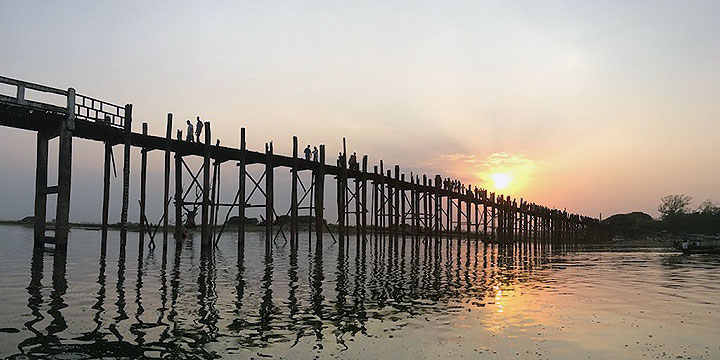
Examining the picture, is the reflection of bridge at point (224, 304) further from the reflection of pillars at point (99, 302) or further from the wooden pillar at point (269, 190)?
the wooden pillar at point (269, 190)

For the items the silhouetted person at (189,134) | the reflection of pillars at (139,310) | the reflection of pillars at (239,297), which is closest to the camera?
the reflection of pillars at (139,310)

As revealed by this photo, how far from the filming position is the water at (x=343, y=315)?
28.9 feet

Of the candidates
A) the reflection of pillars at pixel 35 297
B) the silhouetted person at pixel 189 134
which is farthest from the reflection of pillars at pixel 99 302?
the silhouetted person at pixel 189 134

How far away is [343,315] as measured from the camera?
38.9 ft

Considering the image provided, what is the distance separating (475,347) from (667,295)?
1008cm

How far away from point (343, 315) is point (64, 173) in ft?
53.7

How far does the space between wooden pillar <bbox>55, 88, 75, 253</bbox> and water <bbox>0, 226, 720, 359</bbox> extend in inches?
104

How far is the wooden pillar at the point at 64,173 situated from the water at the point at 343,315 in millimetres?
2641

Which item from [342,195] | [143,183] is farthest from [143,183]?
[342,195]

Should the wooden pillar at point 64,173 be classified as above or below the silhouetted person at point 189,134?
below

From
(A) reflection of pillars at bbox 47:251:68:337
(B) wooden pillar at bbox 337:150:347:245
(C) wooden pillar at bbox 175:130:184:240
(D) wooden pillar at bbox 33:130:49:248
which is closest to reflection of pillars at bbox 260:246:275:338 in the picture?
(A) reflection of pillars at bbox 47:251:68:337

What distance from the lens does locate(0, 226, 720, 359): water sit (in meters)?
8.80

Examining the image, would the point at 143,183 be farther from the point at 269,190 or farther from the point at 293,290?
the point at 293,290

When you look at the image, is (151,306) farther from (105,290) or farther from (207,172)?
(207,172)
